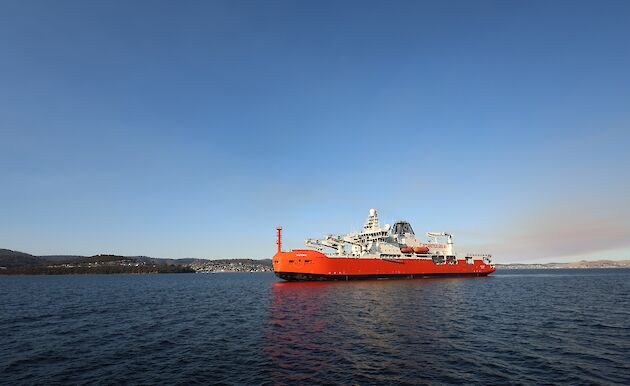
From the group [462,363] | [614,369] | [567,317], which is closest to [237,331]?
[462,363]

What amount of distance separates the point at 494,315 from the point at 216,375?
30.2 meters

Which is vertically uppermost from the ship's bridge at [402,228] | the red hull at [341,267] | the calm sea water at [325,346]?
the ship's bridge at [402,228]

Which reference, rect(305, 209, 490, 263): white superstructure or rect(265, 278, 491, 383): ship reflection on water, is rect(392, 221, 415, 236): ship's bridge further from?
rect(265, 278, 491, 383): ship reflection on water

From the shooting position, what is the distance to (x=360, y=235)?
90.8 metres

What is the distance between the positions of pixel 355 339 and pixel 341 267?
51902 millimetres

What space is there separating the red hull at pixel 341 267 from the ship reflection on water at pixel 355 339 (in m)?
30.5

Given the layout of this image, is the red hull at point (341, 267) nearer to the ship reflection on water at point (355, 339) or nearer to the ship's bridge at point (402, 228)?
the ship's bridge at point (402, 228)

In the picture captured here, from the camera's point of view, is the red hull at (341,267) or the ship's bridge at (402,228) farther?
the ship's bridge at (402,228)

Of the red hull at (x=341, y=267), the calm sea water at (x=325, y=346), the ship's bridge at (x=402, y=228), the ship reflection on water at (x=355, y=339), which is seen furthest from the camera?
the ship's bridge at (x=402, y=228)

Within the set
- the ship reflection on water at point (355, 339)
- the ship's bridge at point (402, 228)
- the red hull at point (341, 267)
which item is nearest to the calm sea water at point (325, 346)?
the ship reflection on water at point (355, 339)

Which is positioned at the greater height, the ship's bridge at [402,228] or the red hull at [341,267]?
the ship's bridge at [402,228]

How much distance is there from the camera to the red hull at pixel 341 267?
71.4 meters

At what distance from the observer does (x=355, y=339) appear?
2314cm

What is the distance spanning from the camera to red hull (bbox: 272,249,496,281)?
71438mm
